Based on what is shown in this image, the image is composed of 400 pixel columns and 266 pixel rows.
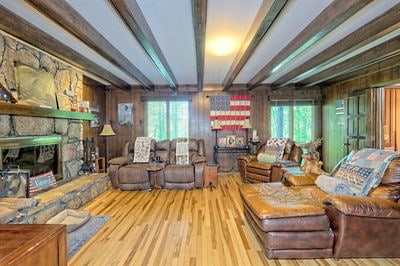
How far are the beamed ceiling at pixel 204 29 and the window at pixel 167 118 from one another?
96.4 inches

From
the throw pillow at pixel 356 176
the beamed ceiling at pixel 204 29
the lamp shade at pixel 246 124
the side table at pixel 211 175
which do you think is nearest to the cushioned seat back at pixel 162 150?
the side table at pixel 211 175

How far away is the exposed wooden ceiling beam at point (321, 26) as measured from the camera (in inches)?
88.9

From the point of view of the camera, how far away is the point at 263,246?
105 inches

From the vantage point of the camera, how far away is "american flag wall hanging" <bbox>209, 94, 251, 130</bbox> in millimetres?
7078

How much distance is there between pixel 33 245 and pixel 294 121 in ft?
22.3

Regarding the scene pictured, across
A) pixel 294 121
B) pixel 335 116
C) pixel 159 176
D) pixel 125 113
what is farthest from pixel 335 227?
pixel 125 113

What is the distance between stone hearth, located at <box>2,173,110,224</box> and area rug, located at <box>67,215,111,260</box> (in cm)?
43

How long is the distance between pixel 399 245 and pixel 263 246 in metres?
1.25

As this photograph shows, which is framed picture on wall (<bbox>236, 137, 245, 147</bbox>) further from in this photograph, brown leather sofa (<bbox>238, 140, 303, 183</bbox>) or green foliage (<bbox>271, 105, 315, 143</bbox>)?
brown leather sofa (<bbox>238, 140, 303, 183</bbox>)

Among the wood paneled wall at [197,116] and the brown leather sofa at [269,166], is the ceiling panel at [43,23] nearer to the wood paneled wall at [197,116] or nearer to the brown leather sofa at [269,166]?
the wood paneled wall at [197,116]

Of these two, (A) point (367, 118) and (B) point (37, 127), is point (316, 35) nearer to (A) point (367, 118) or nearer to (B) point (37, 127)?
(A) point (367, 118)

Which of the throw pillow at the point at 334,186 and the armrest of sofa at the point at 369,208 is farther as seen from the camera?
the throw pillow at the point at 334,186

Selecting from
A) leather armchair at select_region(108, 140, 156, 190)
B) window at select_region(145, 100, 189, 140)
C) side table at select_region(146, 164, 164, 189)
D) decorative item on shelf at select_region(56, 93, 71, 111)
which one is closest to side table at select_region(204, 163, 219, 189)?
side table at select_region(146, 164, 164, 189)

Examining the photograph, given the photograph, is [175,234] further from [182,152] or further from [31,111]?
[182,152]
